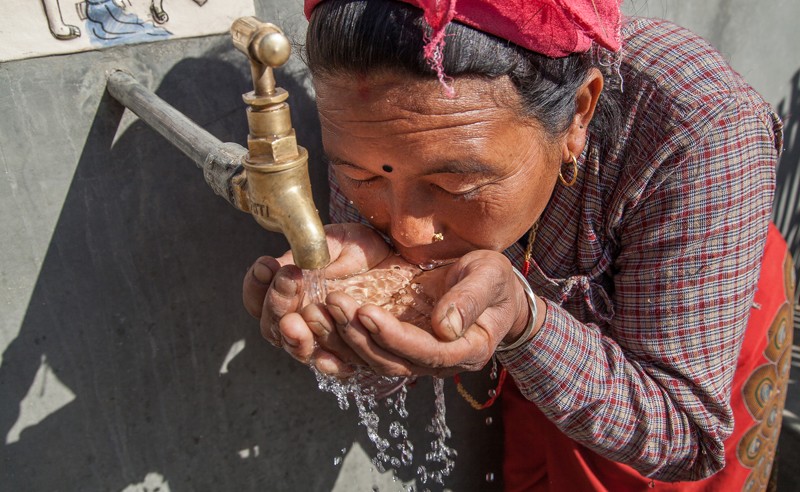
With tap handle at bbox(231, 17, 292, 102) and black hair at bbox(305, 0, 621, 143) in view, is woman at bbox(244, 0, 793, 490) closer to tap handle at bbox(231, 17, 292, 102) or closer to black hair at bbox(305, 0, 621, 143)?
black hair at bbox(305, 0, 621, 143)

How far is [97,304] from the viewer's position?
1644 mm

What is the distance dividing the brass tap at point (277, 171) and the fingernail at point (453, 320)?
22 cm

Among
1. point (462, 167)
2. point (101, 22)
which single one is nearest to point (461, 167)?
point (462, 167)

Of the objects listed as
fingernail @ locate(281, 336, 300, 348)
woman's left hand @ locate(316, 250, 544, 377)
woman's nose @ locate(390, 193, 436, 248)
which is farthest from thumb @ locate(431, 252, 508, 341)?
fingernail @ locate(281, 336, 300, 348)

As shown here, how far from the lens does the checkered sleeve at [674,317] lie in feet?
4.87

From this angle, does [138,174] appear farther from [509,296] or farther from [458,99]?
[509,296]

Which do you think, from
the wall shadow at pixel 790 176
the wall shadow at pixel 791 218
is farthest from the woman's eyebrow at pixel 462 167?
the wall shadow at pixel 790 176

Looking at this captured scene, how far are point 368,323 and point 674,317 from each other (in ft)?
2.75

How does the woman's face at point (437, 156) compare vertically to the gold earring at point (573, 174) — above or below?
above

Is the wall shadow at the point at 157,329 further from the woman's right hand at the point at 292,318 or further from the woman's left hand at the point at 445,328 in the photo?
the woman's left hand at the point at 445,328

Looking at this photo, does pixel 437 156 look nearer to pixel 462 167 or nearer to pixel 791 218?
pixel 462 167

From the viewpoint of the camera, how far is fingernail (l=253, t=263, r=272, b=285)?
1266 millimetres

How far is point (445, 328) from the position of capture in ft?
3.53

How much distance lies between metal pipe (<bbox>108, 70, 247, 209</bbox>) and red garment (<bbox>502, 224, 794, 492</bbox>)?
1398mm
